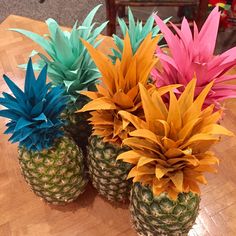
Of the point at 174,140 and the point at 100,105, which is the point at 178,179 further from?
the point at 100,105

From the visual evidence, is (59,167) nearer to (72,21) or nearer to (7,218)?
(7,218)

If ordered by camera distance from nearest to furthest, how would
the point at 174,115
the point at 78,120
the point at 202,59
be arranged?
1. the point at 174,115
2. the point at 202,59
3. the point at 78,120

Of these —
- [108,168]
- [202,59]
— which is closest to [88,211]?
[108,168]

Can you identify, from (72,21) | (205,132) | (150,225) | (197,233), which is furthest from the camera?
(72,21)

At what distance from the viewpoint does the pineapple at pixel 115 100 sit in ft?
1.77

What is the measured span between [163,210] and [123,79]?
22 cm

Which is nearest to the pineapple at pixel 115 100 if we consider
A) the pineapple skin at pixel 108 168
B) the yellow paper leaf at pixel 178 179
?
the pineapple skin at pixel 108 168

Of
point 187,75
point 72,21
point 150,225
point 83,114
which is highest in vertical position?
point 187,75

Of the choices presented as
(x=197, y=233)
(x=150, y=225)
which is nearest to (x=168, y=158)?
(x=150, y=225)

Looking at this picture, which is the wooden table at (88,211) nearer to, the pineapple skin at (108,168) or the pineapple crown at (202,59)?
the pineapple skin at (108,168)

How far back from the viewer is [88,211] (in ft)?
2.38

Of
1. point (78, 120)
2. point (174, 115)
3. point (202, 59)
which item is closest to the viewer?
point (174, 115)

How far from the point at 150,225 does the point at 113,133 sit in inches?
6.9

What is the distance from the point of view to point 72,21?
1.99 m
